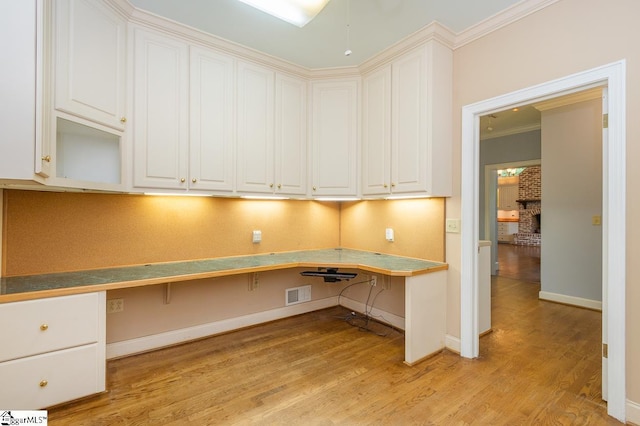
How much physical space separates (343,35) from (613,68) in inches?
72.7

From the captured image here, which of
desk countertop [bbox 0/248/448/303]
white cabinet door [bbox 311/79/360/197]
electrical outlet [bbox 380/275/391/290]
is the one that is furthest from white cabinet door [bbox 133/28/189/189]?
electrical outlet [bbox 380/275/391/290]

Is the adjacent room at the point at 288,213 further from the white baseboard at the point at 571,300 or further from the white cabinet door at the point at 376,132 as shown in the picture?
the white baseboard at the point at 571,300

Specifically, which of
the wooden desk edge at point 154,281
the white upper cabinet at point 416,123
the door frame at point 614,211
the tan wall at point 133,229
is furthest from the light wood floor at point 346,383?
the white upper cabinet at point 416,123

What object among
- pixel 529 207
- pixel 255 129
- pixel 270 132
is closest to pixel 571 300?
pixel 270 132

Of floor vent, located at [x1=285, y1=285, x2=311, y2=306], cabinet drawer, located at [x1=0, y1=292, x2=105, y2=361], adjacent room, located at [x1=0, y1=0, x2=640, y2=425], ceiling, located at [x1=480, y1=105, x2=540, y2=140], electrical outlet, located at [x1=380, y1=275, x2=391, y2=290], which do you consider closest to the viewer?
cabinet drawer, located at [x1=0, y1=292, x2=105, y2=361]

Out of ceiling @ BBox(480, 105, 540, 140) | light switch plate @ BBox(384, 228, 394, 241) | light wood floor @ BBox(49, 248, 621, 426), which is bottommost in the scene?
light wood floor @ BBox(49, 248, 621, 426)

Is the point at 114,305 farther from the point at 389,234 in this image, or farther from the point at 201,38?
the point at 389,234

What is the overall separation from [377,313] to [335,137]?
203 cm

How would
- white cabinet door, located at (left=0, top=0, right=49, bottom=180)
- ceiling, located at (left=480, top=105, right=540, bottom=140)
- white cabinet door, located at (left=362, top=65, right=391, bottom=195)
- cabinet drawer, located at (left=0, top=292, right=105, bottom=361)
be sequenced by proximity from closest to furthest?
white cabinet door, located at (left=0, top=0, right=49, bottom=180)
cabinet drawer, located at (left=0, top=292, right=105, bottom=361)
white cabinet door, located at (left=362, top=65, right=391, bottom=195)
ceiling, located at (left=480, top=105, right=540, bottom=140)

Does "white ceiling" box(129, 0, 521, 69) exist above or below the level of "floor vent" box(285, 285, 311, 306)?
above

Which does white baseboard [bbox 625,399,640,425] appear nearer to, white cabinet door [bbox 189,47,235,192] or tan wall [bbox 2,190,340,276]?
tan wall [bbox 2,190,340,276]

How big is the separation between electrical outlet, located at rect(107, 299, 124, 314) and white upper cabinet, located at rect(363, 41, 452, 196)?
249 cm

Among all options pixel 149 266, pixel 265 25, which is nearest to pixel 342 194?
pixel 265 25

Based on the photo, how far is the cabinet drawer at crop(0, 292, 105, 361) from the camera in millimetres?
1605
